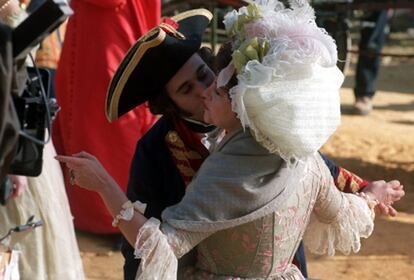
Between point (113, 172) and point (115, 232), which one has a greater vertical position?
point (113, 172)

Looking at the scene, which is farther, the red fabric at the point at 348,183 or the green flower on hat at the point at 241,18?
the red fabric at the point at 348,183

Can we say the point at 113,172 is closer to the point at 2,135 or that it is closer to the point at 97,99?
the point at 97,99

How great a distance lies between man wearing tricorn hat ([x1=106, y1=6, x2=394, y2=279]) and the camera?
2.46 metres

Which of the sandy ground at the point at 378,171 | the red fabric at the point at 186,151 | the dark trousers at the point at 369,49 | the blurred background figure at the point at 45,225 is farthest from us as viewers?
the dark trousers at the point at 369,49

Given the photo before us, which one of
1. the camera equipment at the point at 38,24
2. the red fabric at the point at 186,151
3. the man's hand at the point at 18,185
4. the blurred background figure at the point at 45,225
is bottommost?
the blurred background figure at the point at 45,225

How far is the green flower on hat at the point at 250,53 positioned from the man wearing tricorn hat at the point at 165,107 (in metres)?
0.46

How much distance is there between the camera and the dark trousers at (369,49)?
8.57 meters

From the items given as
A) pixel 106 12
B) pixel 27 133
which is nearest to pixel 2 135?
pixel 27 133

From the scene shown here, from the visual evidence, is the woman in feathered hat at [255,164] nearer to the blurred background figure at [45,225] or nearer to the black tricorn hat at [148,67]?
the black tricorn hat at [148,67]

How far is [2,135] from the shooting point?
146 centimetres

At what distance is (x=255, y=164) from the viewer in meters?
2.09

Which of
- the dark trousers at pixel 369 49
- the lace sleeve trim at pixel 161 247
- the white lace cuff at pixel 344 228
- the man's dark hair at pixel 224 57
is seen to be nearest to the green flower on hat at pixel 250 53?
the man's dark hair at pixel 224 57

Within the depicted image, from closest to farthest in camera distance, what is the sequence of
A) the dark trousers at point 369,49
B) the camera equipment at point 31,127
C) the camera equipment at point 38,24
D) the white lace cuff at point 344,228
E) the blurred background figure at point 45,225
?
the camera equipment at point 38,24 → the camera equipment at point 31,127 → the white lace cuff at point 344,228 → the blurred background figure at point 45,225 → the dark trousers at point 369,49

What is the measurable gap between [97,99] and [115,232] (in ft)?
2.76
